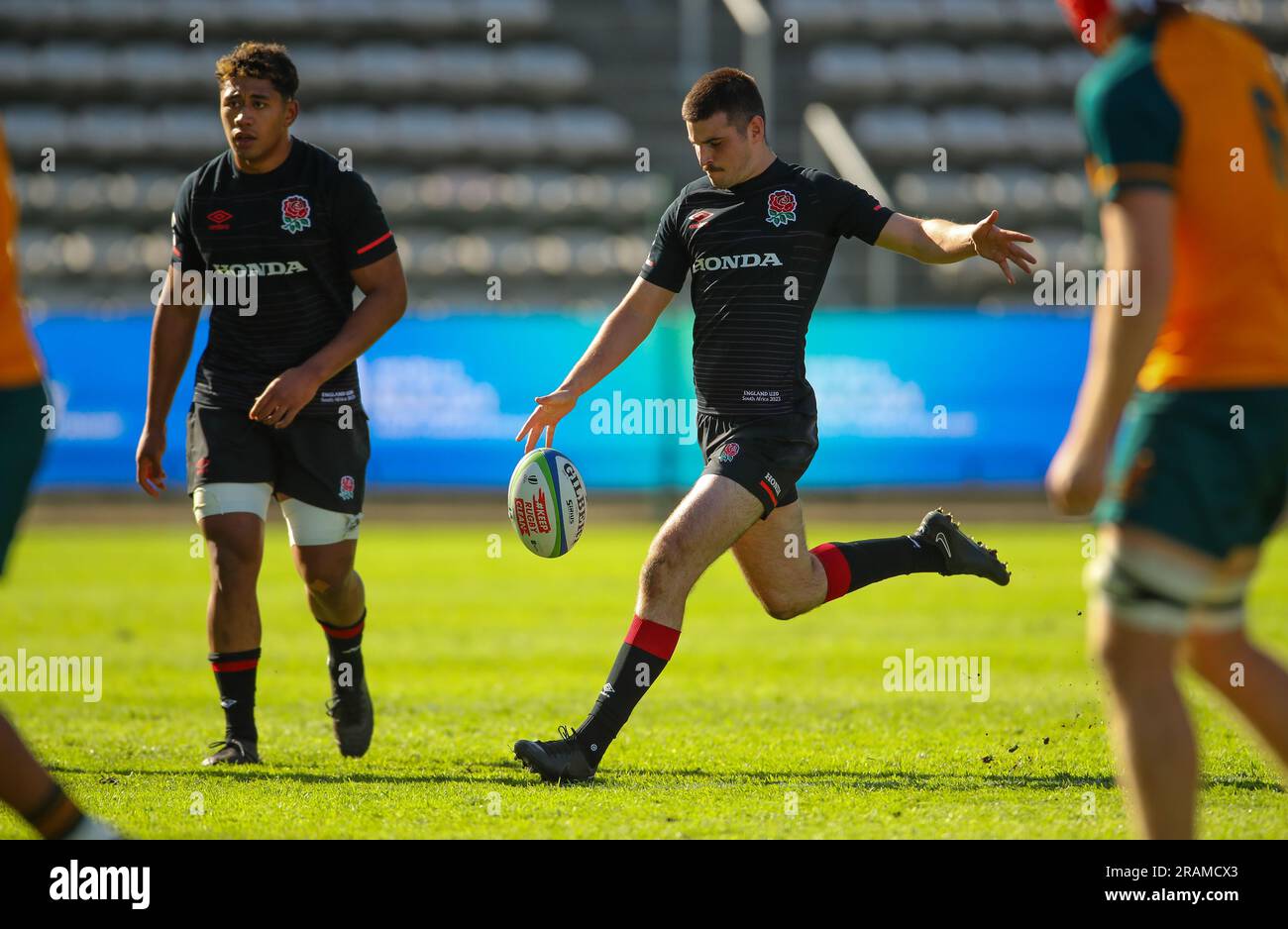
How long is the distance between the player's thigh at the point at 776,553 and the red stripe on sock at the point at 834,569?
0.49 ft

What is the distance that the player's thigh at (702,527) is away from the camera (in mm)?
5668

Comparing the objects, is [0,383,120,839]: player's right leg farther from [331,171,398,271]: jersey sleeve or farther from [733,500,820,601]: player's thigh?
[733,500,820,601]: player's thigh

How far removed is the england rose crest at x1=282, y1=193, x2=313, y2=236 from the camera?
622cm

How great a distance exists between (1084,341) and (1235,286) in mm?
16765

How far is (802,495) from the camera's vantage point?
859 inches

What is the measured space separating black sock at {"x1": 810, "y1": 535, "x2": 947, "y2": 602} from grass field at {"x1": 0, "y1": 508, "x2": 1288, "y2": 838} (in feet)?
2.45

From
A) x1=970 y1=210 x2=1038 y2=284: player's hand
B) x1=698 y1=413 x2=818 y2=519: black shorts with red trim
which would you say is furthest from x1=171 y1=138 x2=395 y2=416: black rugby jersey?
x1=970 y1=210 x2=1038 y2=284: player's hand

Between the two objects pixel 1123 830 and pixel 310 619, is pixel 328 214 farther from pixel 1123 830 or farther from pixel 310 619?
pixel 310 619

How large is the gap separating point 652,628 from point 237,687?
1886 mm

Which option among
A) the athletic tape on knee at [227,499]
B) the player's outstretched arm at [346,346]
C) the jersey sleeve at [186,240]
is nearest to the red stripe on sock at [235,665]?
the athletic tape on knee at [227,499]

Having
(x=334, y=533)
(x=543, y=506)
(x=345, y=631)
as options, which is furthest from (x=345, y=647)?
(x=543, y=506)

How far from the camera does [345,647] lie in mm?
6527

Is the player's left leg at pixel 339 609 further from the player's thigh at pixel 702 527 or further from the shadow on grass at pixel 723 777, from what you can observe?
the player's thigh at pixel 702 527
